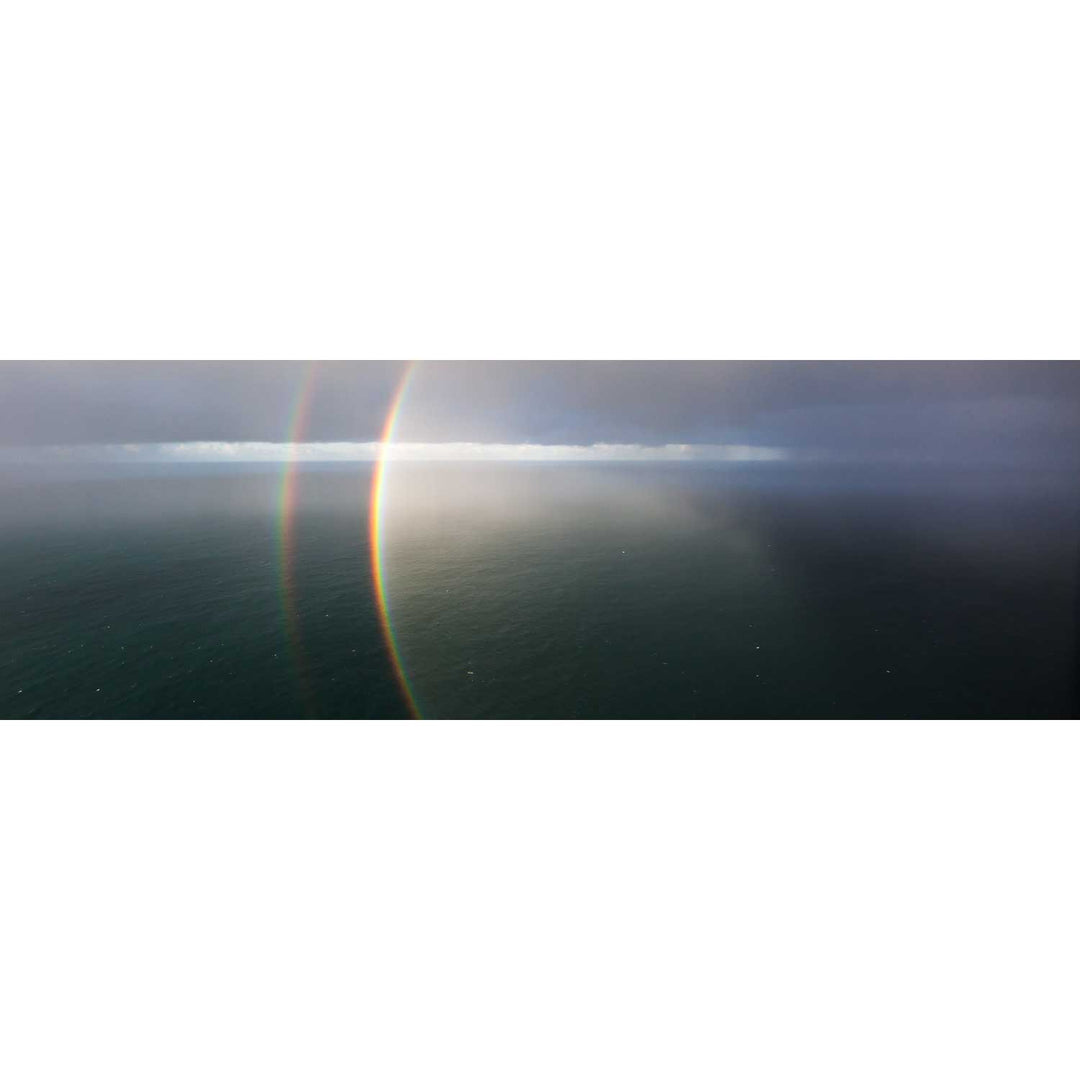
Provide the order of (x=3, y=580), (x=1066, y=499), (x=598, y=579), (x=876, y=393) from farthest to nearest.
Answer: (x=1066, y=499) < (x=598, y=579) < (x=3, y=580) < (x=876, y=393)

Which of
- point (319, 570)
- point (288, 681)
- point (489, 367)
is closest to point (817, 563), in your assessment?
point (489, 367)

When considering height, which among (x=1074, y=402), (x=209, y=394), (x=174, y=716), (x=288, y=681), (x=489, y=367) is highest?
(x=209, y=394)

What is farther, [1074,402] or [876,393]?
[876,393]

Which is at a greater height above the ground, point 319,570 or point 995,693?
point 319,570

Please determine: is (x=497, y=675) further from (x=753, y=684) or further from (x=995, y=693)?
(x=995, y=693)

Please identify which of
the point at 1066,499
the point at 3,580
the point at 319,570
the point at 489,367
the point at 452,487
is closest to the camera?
the point at 489,367

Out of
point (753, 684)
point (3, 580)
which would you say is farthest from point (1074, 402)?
point (3, 580)

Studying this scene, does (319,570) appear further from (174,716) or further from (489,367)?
(489,367)
